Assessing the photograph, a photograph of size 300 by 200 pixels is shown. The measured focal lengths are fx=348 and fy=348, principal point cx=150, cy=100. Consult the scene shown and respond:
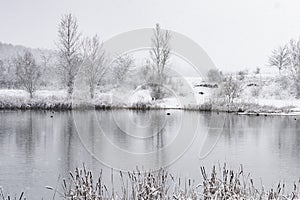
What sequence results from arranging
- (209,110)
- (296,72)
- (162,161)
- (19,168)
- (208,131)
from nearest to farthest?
(19,168) < (162,161) < (208,131) < (209,110) < (296,72)

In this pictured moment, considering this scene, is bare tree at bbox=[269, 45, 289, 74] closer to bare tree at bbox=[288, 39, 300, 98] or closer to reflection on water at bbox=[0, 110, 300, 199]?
bare tree at bbox=[288, 39, 300, 98]

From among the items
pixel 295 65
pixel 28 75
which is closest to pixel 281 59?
pixel 295 65

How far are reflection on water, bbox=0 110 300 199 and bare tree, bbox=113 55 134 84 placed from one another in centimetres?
376

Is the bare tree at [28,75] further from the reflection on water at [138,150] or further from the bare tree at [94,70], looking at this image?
the reflection on water at [138,150]

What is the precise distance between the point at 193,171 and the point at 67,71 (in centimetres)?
2266

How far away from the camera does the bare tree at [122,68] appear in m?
18.5

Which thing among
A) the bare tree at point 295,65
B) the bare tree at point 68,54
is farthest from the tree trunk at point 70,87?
the bare tree at point 295,65

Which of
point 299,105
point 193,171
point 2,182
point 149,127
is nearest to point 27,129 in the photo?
point 149,127

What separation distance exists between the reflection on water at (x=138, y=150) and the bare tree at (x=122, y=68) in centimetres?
376

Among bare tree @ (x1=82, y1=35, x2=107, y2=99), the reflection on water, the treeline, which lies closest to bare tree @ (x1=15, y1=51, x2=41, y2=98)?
the treeline

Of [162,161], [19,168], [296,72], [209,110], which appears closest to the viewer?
[19,168]

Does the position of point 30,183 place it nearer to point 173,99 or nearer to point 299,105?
point 173,99

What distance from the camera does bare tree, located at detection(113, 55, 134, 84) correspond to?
18.5 m

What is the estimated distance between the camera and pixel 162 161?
9.17 metres
